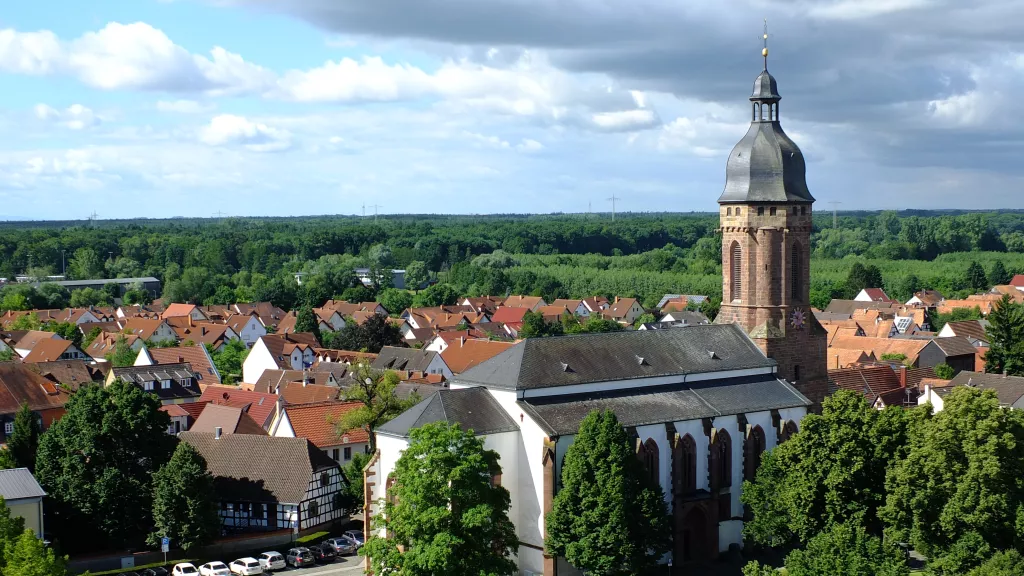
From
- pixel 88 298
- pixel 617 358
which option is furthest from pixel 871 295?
pixel 617 358

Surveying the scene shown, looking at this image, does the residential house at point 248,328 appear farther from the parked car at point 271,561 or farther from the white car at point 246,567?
the white car at point 246,567

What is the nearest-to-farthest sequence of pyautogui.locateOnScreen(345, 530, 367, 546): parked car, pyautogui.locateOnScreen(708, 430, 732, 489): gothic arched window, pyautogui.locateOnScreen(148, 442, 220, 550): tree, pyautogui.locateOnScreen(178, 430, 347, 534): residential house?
pyautogui.locateOnScreen(148, 442, 220, 550): tree, pyautogui.locateOnScreen(708, 430, 732, 489): gothic arched window, pyautogui.locateOnScreen(345, 530, 367, 546): parked car, pyautogui.locateOnScreen(178, 430, 347, 534): residential house

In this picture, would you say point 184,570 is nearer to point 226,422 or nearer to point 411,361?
point 226,422

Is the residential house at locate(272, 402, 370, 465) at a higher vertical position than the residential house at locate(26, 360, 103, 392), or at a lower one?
lower

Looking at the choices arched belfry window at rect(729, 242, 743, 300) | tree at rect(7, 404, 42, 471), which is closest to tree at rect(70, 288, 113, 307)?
tree at rect(7, 404, 42, 471)

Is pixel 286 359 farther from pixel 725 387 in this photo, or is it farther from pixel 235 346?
pixel 725 387

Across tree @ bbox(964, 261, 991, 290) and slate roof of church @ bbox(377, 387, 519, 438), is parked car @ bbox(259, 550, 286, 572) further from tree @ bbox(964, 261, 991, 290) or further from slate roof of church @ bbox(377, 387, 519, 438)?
tree @ bbox(964, 261, 991, 290)
